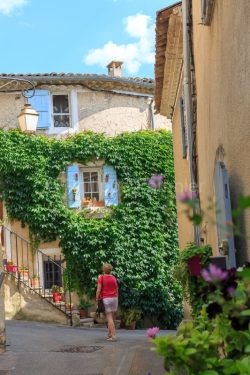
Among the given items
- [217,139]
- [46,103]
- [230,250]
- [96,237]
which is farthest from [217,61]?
[46,103]

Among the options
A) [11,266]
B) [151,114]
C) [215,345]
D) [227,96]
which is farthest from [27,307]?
[215,345]

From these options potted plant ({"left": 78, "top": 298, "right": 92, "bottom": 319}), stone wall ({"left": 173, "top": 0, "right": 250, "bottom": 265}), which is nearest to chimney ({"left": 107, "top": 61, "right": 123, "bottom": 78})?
potted plant ({"left": 78, "top": 298, "right": 92, "bottom": 319})

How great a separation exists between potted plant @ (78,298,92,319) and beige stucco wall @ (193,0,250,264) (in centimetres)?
1205

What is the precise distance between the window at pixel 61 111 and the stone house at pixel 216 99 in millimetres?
9740

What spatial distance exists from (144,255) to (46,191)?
3.68 meters

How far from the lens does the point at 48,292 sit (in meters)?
20.7

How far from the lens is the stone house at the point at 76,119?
70.2ft

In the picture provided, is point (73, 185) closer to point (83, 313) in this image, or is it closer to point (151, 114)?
point (151, 114)

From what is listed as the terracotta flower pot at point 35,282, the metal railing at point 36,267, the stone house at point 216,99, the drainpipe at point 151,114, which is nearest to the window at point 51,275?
the metal railing at point 36,267

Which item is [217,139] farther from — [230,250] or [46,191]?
[46,191]

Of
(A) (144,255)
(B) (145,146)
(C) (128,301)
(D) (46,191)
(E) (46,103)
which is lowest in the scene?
(C) (128,301)

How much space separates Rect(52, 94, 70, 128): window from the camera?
22.9 meters

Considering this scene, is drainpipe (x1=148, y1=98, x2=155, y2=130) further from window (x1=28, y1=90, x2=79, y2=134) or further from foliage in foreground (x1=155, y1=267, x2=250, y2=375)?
foliage in foreground (x1=155, y1=267, x2=250, y2=375)

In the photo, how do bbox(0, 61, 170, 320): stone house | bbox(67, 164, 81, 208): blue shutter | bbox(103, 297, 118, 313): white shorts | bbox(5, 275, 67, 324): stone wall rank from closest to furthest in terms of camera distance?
bbox(103, 297, 118, 313): white shorts < bbox(5, 275, 67, 324): stone wall < bbox(0, 61, 170, 320): stone house < bbox(67, 164, 81, 208): blue shutter
